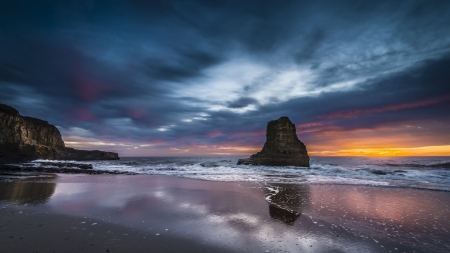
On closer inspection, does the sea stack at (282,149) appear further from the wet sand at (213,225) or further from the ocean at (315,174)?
the wet sand at (213,225)

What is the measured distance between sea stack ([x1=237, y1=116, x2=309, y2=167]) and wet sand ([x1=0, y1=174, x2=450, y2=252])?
124ft

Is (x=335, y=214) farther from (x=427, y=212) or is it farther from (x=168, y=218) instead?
(x=168, y=218)

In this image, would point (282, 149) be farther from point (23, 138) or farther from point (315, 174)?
point (23, 138)

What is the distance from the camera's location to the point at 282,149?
1949 inches

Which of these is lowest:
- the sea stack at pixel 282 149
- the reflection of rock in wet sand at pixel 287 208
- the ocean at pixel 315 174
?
the reflection of rock in wet sand at pixel 287 208

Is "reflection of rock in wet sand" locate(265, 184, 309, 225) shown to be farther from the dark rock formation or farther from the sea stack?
the dark rock formation

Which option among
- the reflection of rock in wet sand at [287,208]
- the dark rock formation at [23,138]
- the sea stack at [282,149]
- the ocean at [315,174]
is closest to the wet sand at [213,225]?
the reflection of rock in wet sand at [287,208]

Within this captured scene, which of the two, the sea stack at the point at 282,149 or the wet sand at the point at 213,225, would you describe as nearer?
the wet sand at the point at 213,225

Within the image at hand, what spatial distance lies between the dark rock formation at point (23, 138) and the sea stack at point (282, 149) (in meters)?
54.6

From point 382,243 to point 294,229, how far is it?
2.42m

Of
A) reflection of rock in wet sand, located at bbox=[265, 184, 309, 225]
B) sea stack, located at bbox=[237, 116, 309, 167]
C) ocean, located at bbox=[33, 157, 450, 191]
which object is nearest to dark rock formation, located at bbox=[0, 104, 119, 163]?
ocean, located at bbox=[33, 157, 450, 191]

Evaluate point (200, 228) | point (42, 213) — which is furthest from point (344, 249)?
point (42, 213)

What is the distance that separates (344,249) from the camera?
5348 millimetres

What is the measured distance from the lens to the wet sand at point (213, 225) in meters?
5.19
